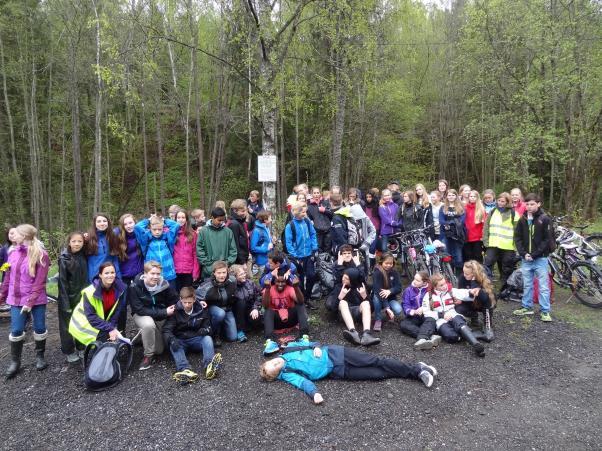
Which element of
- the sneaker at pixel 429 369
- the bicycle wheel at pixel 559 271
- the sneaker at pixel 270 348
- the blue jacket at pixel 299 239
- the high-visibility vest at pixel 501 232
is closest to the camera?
the sneaker at pixel 429 369

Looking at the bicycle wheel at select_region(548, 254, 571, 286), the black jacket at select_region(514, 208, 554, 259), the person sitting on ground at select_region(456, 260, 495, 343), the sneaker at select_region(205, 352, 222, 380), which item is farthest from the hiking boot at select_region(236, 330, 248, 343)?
the bicycle wheel at select_region(548, 254, 571, 286)

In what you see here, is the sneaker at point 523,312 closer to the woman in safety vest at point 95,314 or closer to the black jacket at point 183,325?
the black jacket at point 183,325

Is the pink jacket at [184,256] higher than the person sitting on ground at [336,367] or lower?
higher

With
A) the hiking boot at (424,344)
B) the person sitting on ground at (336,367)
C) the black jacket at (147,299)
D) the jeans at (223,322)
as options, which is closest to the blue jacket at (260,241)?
the jeans at (223,322)

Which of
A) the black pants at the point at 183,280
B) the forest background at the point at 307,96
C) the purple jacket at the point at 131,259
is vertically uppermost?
the forest background at the point at 307,96

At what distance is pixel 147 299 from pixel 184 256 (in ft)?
3.62

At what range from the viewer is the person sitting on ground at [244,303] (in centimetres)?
528

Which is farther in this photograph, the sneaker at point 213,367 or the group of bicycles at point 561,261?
the group of bicycles at point 561,261

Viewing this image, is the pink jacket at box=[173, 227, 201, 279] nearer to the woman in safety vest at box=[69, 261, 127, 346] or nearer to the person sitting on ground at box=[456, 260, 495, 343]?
the woman in safety vest at box=[69, 261, 127, 346]

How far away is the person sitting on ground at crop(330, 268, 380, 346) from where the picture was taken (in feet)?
17.1

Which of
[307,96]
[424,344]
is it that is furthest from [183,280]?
[307,96]

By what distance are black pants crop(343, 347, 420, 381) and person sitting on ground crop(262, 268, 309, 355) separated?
3.66 ft

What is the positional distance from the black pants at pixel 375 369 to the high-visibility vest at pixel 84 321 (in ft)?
9.41

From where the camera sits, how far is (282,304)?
5.23 m
